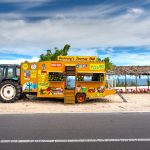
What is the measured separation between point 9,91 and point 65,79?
3346 mm

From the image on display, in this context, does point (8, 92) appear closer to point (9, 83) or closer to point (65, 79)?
point (9, 83)

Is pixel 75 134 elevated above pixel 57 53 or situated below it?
below

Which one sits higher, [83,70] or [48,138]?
[83,70]

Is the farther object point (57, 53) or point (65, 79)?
point (57, 53)

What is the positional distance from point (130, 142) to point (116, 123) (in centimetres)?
370

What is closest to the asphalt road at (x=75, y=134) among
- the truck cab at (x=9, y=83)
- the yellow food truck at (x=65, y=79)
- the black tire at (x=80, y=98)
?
the yellow food truck at (x=65, y=79)

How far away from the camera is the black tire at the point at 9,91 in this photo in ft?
74.8

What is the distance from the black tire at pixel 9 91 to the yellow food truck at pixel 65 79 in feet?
1.35

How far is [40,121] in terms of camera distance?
13.9 metres

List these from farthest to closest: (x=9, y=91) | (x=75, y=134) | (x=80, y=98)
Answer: (x=9, y=91)
(x=80, y=98)
(x=75, y=134)

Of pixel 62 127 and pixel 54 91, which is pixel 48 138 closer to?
pixel 62 127

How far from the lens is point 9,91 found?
22.9 meters

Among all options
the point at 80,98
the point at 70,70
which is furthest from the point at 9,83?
the point at 80,98

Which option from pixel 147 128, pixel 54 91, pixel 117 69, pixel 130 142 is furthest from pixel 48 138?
pixel 117 69
